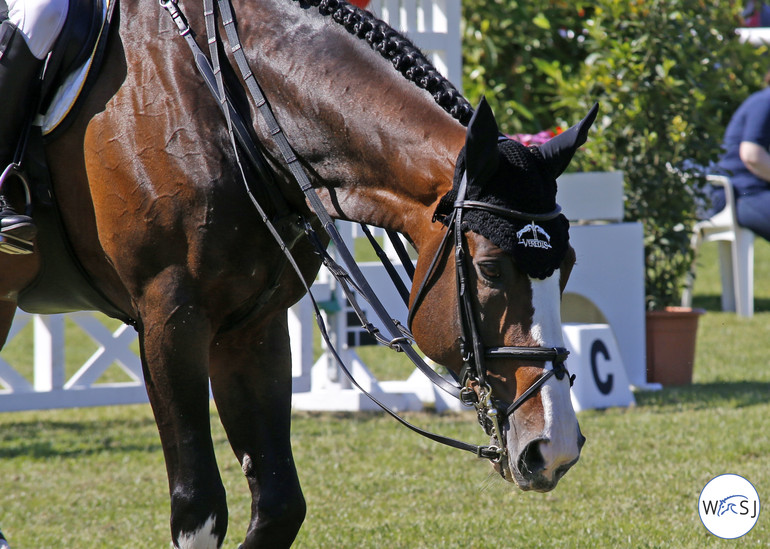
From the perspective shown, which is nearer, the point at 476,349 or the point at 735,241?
the point at 476,349

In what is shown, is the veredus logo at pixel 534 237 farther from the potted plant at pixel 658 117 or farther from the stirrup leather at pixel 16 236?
the potted plant at pixel 658 117

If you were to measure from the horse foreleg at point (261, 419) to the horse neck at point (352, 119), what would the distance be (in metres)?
0.56

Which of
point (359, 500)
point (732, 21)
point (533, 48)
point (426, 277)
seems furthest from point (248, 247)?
point (533, 48)

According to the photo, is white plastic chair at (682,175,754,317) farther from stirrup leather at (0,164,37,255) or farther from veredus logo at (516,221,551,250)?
stirrup leather at (0,164,37,255)

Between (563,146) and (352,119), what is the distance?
52cm

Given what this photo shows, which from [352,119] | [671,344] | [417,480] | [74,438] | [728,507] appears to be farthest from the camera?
[671,344]

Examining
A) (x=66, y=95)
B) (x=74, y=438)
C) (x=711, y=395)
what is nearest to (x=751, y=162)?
(x=711, y=395)

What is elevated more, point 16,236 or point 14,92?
point 14,92

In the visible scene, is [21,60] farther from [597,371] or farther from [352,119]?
[597,371]

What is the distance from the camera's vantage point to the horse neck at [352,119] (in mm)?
2352

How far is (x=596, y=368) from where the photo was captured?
6.29m

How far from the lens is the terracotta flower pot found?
23.1 ft

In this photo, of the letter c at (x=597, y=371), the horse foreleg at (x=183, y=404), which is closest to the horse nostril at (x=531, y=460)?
the horse foreleg at (x=183, y=404)

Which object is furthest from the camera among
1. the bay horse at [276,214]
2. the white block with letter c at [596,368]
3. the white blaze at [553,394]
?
the white block with letter c at [596,368]
